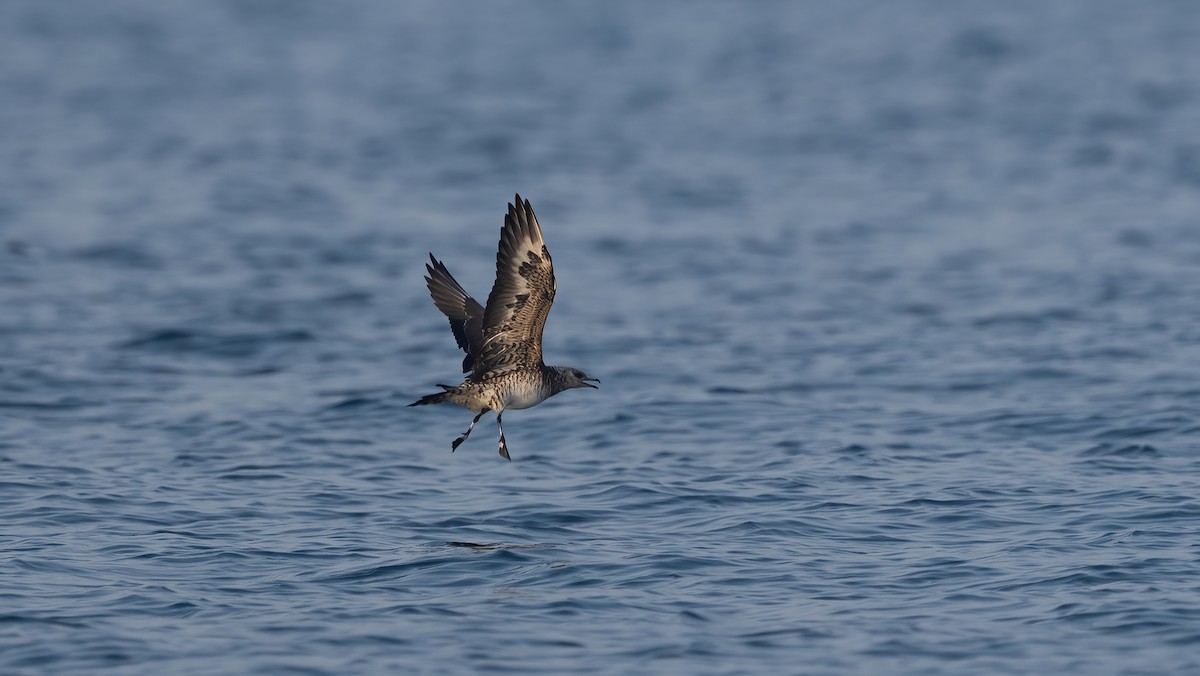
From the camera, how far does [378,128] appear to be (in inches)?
1213

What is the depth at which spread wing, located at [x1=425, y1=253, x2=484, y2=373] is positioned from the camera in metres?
12.0

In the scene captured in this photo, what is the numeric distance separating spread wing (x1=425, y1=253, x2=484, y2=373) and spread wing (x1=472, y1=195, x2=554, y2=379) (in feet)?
1.42

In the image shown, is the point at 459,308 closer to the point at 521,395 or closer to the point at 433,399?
the point at 521,395

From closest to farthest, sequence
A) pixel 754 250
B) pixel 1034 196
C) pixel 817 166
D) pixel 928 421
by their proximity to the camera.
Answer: pixel 928 421, pixel 754 250, pixel 1034 196, pixel 817 166

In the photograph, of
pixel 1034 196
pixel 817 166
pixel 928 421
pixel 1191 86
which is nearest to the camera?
pixel 928 421

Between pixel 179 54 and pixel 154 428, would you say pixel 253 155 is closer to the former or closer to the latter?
pixel 179 54

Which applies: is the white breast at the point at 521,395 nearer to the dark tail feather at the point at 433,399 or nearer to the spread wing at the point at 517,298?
the spread wing at the point at 517,298

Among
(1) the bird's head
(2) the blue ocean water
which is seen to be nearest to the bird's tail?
(1) the bird's head

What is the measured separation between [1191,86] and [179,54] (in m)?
22.3

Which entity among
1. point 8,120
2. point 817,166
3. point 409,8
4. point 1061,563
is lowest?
point 1061,563

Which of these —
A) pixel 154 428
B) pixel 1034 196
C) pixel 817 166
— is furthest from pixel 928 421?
pixel 817 166

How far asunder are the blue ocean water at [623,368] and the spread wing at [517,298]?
1193mm

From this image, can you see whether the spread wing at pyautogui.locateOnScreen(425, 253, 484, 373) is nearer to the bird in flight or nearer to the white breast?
the bird in flight

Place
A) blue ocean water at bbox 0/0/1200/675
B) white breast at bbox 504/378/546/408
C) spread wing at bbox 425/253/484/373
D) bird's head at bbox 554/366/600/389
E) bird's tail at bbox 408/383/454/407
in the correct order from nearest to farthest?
1. blue ocean water at bbox 0/0/1200/675
2. bird's tail at bbox 408/383/454/407
3. white breast at bbox 504/378/546/408
4. bird's head at bbox 554/366/600/389
5. spread wing at bbox 425/253/484/373
